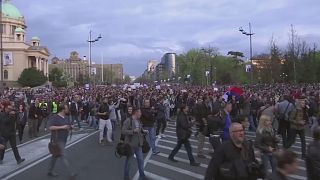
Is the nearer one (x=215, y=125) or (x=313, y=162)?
(x=313, y=162)

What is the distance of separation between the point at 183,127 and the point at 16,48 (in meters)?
A: 125

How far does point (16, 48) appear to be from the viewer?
437 ft

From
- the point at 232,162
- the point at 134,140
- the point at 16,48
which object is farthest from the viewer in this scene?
the point at 16,48

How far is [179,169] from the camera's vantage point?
12.7m

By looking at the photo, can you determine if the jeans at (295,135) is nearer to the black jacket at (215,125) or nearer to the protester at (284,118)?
the protester at (284,118)

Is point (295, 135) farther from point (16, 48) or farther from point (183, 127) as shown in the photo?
point (16, 48)

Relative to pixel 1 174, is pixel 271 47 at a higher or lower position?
higher

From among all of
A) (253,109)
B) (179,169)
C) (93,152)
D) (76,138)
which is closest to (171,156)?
(179,169)

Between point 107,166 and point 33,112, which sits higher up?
point 33,112

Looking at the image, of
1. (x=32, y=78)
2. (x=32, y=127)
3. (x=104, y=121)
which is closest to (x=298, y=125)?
(x=104, y=121)

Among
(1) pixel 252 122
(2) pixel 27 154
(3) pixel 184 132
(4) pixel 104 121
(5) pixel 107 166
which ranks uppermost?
(3) pixel 184 132

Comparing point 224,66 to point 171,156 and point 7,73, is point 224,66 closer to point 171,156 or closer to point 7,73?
point 7,73

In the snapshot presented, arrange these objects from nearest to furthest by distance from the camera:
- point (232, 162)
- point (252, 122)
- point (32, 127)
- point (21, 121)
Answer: point (232, 162) → point (21, 121) → point (32, 127) → point (252, 122)

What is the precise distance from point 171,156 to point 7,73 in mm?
124236
